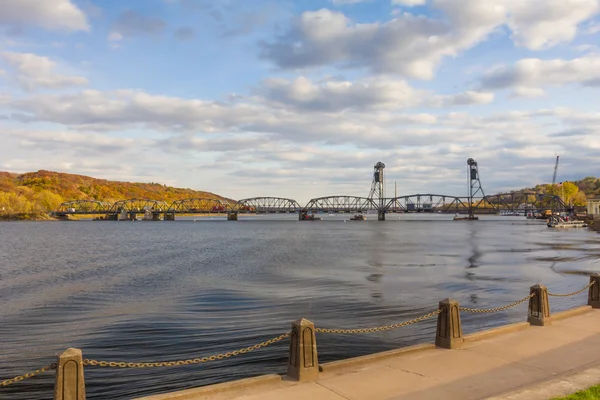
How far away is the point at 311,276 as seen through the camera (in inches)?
1881

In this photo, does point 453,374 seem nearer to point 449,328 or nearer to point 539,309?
point 449,328

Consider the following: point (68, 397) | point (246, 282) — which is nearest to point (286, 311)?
point (246, 282)

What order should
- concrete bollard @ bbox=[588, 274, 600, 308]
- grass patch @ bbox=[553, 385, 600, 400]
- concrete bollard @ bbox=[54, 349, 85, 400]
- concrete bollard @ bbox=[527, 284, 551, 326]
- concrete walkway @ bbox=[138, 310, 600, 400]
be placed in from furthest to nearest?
concrete bollard @ bbox=[588, 274, 600, 308], concrete bollard @ bbox=[527, 284, 551, 326], concrete walkway @ bbox=[138, 310, 600, 400], grass patch @ bbox=[553, 385, 600, 400], concrete bollard @ bbox=[54, 349, 85, 400]

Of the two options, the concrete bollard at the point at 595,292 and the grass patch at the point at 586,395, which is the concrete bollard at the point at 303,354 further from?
the concrete bollard at the point at 595,292

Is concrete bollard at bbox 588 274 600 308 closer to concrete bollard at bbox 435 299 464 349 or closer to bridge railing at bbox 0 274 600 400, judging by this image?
bridge railing at bbox 0 274 600 400

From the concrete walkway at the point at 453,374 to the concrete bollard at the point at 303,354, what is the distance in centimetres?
27

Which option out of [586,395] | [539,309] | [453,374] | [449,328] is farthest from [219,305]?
[586,395]

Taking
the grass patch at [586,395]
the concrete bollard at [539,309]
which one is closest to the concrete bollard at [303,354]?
the grass patch at [586,395]

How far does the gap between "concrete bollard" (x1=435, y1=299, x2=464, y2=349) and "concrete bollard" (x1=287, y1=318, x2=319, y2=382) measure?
4.69 m

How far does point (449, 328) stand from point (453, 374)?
8.42ft

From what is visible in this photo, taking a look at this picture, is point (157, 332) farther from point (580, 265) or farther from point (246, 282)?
point (580, 265)

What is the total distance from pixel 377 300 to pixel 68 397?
25828mm

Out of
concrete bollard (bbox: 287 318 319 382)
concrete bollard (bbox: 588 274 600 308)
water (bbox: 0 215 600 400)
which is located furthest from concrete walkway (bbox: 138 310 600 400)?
water (bbox: 0 215 600 400)

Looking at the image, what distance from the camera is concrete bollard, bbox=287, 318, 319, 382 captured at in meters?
11.6
